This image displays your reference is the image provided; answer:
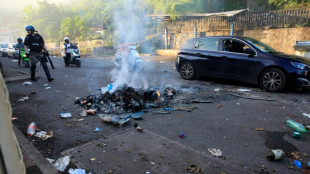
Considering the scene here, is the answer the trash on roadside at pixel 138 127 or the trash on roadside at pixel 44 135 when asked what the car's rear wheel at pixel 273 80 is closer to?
the trash on roadside at pixel 138 127

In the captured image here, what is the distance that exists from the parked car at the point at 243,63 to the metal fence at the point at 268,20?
7.66 metres

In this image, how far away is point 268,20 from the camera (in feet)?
44.0

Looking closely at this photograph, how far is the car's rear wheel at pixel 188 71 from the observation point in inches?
310

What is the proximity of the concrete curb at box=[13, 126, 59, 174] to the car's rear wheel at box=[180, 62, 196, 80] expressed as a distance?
591 cm

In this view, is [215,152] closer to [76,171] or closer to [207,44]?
[76,171]

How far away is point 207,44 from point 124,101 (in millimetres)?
4129

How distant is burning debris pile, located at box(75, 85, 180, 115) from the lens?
478 cm

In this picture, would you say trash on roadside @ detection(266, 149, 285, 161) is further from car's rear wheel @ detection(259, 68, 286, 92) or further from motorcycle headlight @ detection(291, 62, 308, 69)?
motorcycle headlight @ detection(291, 62, 308, 69)

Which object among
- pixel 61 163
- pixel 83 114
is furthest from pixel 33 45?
pixel 61 163

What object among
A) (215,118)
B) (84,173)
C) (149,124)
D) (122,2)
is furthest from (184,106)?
(122,2)

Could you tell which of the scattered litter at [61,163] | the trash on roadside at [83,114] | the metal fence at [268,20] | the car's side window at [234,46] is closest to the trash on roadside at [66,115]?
the trash on roadside at [83,114]

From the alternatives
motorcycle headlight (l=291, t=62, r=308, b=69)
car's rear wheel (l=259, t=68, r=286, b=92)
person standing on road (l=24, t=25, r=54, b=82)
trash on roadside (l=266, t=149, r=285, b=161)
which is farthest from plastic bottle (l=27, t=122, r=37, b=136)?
motorcycle headlight (l=291, t=62, r=308, b=69)

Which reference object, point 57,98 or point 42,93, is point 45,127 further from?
point 42,93

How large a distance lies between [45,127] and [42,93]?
2.94 meters
